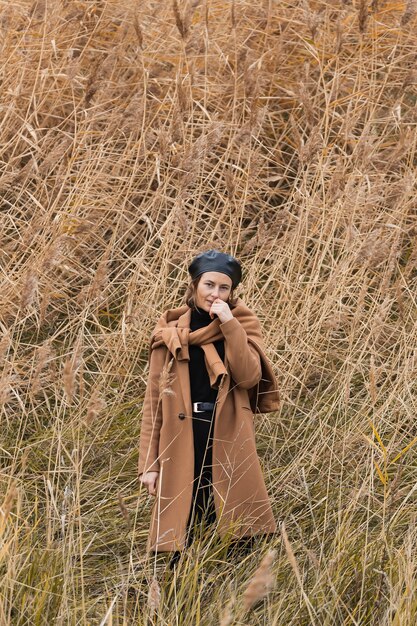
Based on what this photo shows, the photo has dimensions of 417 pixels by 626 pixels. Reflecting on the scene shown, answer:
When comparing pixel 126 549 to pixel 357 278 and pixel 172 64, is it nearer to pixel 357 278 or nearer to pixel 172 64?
pixel 357 278

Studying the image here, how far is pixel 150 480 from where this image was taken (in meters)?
3.25

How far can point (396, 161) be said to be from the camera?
462 cm

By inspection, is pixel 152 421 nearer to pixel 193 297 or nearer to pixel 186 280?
pixel 193 297

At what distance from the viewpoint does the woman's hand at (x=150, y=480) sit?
325cm

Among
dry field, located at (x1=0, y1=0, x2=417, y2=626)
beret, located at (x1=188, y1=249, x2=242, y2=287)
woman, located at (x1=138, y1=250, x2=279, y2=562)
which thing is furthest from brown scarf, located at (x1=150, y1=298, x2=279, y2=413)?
dry field, located at (x1=0, y1=0, x2=417, y2=626)

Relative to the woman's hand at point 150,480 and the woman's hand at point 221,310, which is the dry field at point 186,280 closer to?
the woman's hand at point 150,480

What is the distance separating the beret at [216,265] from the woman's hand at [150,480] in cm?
64

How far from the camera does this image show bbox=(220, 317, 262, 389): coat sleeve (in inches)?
126

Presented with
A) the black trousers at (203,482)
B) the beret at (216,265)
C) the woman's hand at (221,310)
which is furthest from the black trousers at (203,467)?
the beret at (216,265)

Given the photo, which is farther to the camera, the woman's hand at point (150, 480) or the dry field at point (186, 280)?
the woman's hand at point (150, 480)

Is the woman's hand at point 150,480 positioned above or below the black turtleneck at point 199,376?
below

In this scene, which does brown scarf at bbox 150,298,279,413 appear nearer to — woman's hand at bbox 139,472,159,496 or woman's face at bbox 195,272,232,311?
woman's face at bbox 195,272,232,311

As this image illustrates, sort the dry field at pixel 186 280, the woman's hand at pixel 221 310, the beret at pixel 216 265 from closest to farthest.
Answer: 1. the dry field at pixel 186 280
2. the woman's hand at pixel 221 310
3. the beret at pixel 216 265

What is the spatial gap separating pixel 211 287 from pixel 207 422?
435mm
